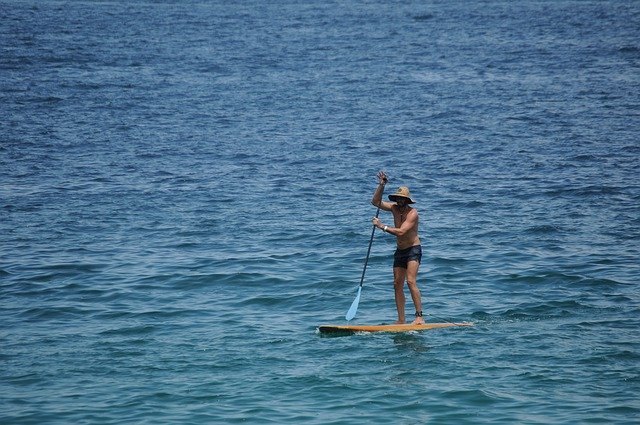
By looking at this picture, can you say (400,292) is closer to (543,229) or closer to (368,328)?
(368,328)

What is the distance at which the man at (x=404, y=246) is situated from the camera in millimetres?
19219

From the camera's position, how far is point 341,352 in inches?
710

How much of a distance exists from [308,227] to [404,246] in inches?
311

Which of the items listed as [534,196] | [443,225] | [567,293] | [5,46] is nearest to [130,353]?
[567,293]

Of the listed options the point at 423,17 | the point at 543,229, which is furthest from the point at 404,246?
the point at 423,17

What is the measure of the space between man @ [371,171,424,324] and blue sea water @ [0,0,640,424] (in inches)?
33.8

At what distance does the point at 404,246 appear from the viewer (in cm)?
1964

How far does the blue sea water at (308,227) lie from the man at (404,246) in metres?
0.86

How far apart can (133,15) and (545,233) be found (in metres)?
50.3

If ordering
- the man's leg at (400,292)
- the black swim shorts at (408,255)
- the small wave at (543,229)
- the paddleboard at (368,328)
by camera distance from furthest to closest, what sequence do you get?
the small wave at (543,229) < the black swim shorts at (408,255) < the man's leg at (400,292) < the paddleboard at (368,328)

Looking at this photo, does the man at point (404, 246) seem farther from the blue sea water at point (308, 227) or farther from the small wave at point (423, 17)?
the small wave at point (423, 17)

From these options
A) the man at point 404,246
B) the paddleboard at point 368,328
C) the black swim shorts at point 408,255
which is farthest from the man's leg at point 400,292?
the paddleboard at point 368,328

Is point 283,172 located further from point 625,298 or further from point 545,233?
point 625,298

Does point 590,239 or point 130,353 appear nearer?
point 130,353
